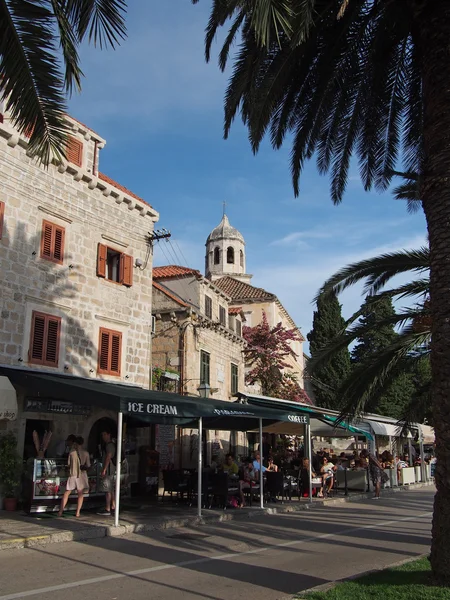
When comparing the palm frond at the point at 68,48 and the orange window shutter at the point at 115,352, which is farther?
the orange window shutter at the point at 115,352

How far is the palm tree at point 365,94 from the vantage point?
21.4ft

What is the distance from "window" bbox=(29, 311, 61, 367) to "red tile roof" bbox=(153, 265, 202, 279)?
965 cm

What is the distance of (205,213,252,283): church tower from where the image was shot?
59.2m

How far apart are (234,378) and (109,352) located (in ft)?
36.8

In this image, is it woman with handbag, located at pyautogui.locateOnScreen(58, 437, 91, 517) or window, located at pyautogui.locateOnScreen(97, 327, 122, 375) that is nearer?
woman with handbag, located at pyautogui.locateOnScreen(58, 437, 91, 517)

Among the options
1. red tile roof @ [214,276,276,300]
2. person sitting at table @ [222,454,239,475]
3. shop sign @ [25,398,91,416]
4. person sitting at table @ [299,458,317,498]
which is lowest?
person sitting at table @ [299,458,317,498]

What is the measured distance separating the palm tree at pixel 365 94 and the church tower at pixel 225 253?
47.3 meters

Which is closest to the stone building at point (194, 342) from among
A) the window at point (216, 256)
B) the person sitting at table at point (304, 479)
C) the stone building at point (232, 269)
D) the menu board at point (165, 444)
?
the menu board at point (165, 444)

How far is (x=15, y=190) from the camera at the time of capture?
15.3m

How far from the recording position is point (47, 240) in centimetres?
1605

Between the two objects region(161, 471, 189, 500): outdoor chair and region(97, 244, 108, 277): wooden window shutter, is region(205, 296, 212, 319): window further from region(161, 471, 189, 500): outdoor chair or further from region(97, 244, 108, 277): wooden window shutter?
region(161, 471, 189, 500): outdoor chair

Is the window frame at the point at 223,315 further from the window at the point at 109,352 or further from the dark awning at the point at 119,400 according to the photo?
the dark awning at the point at 119,400

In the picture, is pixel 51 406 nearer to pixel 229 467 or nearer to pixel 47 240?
pixel 47 240

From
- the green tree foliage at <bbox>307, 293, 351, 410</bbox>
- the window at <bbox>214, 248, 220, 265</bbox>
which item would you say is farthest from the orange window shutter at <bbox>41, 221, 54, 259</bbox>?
the window at <bbox>214, 248, 220, 265</bbox>
